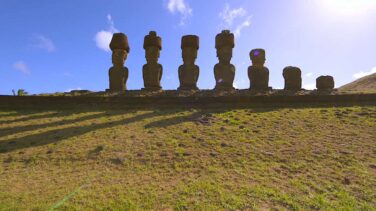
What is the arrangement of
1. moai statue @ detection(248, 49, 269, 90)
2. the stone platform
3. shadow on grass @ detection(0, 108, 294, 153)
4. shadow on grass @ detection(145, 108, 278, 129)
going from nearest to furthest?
shadow on grass @ detection(0, 108, 294, 153) < shadow on grass @ detection(145, 108, 278, 129) < the stone platform < moai statue @ detection(248, 49, 269, 90)

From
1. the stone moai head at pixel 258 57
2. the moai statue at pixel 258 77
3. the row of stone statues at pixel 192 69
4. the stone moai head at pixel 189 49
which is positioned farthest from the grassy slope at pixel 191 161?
the stone moai head at pixel 189 49

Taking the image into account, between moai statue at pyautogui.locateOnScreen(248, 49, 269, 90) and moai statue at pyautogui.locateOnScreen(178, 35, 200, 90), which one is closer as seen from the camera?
moai statue at pyautogui.locateOnScreen(248, 49, 269, 90)

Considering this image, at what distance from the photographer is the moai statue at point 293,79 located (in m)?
18.2

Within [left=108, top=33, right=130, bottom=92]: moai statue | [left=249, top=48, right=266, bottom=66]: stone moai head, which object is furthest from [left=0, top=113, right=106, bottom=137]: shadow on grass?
[left=249, top=48, right=266, bottom=66]: stone moai head

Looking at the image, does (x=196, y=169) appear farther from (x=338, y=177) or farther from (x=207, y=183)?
(x=338, y=177)

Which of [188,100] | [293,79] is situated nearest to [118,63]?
[188,100]

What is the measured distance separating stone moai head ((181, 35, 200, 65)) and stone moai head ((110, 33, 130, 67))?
3.36 metres

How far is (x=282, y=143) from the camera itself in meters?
9.59

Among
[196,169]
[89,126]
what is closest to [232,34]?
[89,126]

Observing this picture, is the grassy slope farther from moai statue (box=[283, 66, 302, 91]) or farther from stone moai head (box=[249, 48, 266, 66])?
stone moai head (box=[249, 48, 266, 66])

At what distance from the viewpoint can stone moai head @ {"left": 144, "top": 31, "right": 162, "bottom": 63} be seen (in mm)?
19062

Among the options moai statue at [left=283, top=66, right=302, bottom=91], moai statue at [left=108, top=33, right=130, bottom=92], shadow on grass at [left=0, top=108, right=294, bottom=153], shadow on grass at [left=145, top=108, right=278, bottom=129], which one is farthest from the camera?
moai statue at [left=108, top=33, right=130, bottom=92]

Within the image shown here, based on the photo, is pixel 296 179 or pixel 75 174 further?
pixel 75 174

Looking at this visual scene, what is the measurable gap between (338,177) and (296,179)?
95cm
